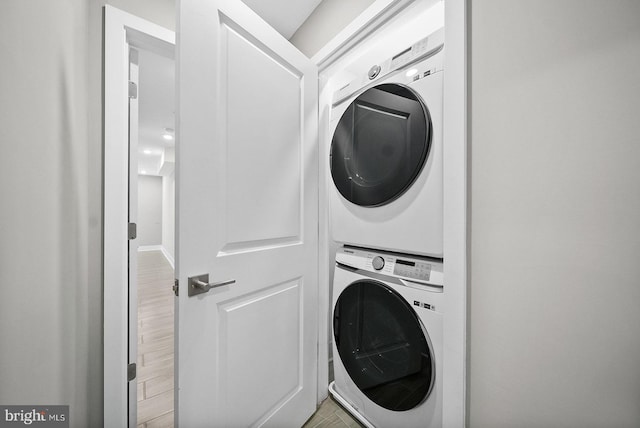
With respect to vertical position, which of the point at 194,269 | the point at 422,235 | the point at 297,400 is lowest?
the point at 297,400

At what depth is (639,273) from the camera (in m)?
0.51

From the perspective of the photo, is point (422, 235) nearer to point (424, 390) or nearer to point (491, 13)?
point (424, 390)

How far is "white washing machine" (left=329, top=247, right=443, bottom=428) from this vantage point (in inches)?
35.0

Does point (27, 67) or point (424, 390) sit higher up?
point (27, 67)

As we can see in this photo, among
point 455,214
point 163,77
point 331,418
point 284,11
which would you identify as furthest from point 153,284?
point 455,214

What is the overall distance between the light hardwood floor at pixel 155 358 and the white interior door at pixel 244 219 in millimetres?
757

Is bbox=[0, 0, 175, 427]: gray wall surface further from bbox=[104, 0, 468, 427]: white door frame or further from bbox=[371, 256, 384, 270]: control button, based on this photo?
bbox=[371, 256, 384, 270]: control button

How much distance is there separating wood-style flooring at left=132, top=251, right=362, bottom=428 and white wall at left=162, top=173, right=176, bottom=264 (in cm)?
366

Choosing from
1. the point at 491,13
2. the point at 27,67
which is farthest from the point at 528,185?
the point at 27,67

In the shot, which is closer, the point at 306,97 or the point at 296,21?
the point at 306,97

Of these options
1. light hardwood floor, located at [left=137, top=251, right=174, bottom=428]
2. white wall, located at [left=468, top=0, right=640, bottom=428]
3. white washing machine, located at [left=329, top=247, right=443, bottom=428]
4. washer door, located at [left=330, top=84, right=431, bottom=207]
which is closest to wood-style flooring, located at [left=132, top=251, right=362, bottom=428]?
light hardwood floor, located at [left=137, top=251, right=174, bottom=428]

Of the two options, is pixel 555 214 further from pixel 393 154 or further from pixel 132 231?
pixel 132 231

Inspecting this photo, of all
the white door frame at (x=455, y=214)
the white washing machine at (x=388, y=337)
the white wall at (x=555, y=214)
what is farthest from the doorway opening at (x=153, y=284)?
the white wall at (x=555, y=214)

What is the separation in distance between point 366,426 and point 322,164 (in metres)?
1.43
